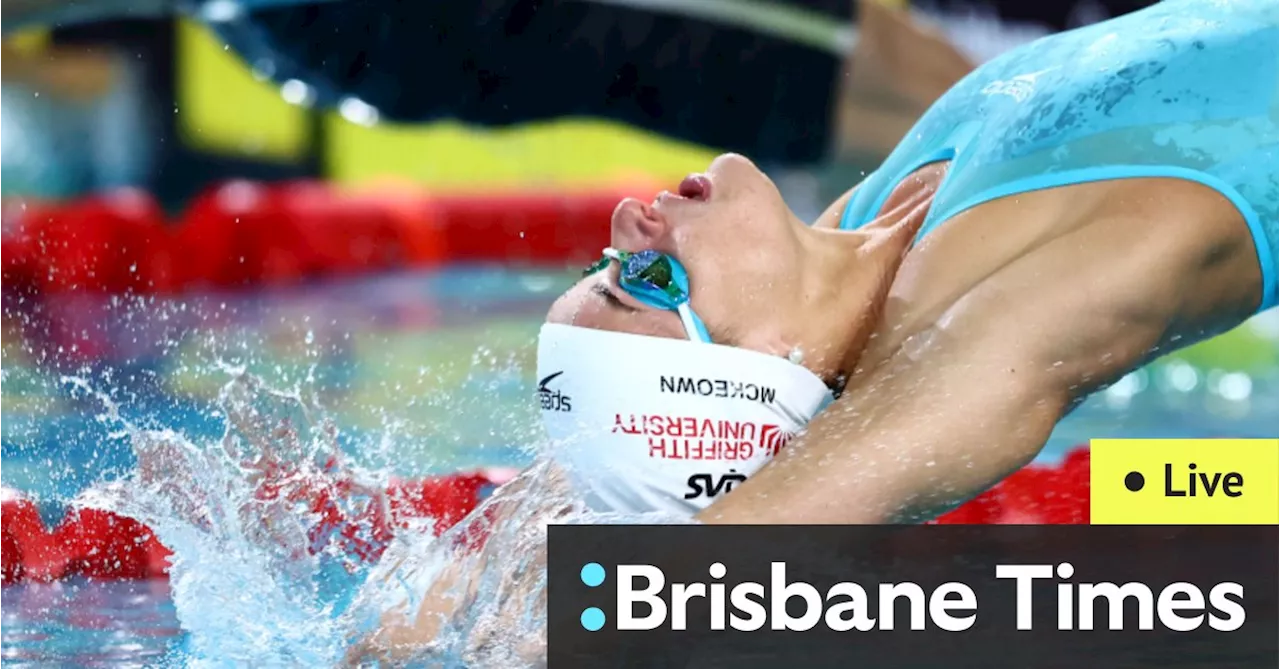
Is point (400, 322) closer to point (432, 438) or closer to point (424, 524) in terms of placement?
point (432, 438)

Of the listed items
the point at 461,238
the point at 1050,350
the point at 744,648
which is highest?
the point at 461,238

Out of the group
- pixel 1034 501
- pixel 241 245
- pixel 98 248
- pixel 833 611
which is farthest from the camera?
pixel 241 245

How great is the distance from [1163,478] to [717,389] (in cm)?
51

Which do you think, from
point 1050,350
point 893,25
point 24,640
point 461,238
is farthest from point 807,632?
point 461,238

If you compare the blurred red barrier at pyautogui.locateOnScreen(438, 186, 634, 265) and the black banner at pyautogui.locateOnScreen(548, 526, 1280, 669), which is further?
the blurred red barrier at pyautogui.locateOnScreen(438, 186, 634, 265)

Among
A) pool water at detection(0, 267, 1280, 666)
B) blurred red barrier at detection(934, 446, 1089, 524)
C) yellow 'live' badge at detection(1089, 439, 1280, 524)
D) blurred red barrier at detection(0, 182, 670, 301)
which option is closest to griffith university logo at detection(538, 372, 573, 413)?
pool water at detection(0, 267, 1280, 666)

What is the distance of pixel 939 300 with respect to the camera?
1.35 metres

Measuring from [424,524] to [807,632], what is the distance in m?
0.59

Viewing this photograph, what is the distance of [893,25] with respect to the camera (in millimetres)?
4793

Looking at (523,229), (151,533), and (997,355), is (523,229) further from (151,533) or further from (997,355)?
(997,355)

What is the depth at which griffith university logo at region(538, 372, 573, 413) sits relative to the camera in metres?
1.44

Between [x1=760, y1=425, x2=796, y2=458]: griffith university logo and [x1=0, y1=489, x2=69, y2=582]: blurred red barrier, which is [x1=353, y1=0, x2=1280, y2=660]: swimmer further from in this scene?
[x1=0, y1=489, x2=69, y2=582]: blurred red barrier

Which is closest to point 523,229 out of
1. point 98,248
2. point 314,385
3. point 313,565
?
point 98,248

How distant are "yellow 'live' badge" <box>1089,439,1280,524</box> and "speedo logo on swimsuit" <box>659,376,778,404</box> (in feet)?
1.24
